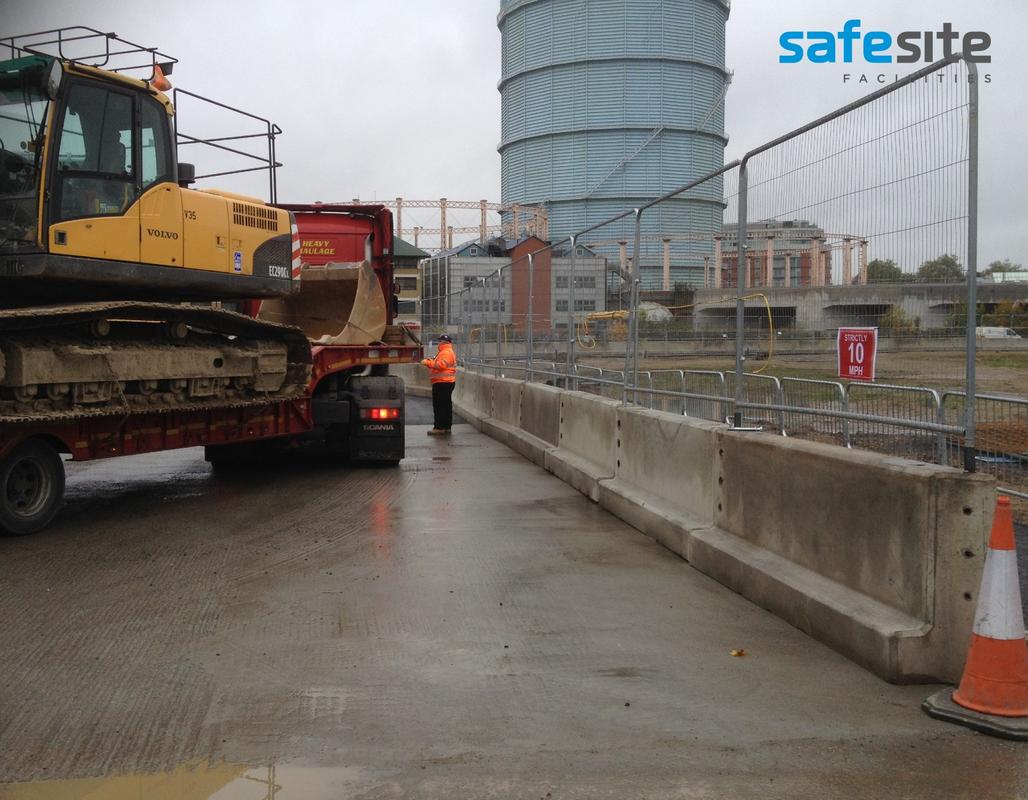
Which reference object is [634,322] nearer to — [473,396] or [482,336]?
[482,336]

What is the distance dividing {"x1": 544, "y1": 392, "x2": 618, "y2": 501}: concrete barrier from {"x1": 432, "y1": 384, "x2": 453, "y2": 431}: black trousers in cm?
496

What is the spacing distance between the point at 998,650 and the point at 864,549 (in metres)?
0.99

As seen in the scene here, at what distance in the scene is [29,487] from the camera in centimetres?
875

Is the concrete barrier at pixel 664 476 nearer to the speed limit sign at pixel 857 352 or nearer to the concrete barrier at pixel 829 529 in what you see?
the concrete barrier at pixel 829 529

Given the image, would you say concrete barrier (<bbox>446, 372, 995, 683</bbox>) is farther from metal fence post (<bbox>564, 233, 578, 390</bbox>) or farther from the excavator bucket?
the excavator bucket

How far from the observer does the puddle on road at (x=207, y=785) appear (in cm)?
374

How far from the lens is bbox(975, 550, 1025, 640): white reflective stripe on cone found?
4336mm

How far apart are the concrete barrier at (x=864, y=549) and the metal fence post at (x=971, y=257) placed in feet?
0.62

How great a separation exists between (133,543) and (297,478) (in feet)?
12.8

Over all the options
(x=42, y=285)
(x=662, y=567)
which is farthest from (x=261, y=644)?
(x=42, y=285)

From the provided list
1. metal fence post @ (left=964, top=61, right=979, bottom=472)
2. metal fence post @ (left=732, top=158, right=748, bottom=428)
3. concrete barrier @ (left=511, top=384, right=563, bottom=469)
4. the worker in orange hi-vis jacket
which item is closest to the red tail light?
concrete barrier @ (left=511, top=384, right=563, bottom=469)

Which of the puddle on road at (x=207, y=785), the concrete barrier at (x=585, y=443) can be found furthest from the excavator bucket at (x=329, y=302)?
the puddle on road at (x=207, y=785)

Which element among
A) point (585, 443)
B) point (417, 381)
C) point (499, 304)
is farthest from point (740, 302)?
point (417, 381)

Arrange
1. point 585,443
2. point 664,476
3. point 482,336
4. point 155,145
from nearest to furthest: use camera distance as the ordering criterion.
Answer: point 664,476
point 155,145
point 585,443
point 482,336
